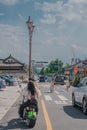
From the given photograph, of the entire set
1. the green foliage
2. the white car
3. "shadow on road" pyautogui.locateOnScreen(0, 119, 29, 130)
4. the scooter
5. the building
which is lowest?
"shadow on road" pyautogui.locateOnScreen(0, 119, 29, 130)

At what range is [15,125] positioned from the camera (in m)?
13.6

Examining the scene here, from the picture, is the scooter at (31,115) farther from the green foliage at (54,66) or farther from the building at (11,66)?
the green foliage at (54,66)

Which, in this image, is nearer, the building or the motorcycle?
the motorcycle

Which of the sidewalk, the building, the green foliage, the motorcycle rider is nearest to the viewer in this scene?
the motorcycle rider

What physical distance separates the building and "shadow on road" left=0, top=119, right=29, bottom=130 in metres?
94.1

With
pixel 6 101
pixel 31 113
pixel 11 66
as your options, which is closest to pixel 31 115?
pixel 31 113

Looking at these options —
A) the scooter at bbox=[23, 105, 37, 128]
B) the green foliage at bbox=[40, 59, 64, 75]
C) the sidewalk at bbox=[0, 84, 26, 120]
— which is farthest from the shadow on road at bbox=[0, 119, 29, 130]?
the green foliage at bbox=[40, 59, 64, 75]

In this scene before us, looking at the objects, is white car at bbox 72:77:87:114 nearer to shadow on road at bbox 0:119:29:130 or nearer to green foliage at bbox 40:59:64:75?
shadow on road at bbox 0:119:29:130

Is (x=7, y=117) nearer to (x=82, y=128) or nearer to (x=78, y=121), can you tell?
(x=78, y=121)

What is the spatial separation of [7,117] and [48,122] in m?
2.41

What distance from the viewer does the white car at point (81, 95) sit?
18119mm

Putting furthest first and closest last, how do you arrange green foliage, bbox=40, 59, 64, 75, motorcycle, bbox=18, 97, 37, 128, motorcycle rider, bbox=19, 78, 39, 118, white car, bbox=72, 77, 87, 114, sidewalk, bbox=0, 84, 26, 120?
1. green foliage, bbox=40, 59, 64, 75
2. sidewalk, bbox=0, 84, 26, 120
3. white car, bbox=72, 77, 87, 114
4. motorcycle rider, bbox=19, 78, 39, 118
5. motorcycle, bbox=18, 97, 37, 128

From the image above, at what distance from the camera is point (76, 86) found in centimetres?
2042

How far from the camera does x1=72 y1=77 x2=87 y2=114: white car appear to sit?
59.4 feet
